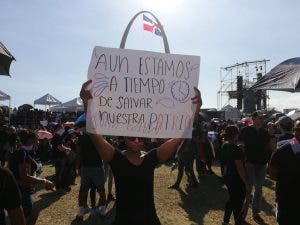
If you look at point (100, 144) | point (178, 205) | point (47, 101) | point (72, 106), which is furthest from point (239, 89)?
point (100, 144)

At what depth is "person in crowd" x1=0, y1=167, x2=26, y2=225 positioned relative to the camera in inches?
140

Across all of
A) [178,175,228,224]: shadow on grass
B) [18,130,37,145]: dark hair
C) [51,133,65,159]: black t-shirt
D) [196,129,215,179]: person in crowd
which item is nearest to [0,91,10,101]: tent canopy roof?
[51,133,65,159]: black t-shirt

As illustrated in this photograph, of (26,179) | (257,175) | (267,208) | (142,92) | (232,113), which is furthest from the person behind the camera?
(232,113)

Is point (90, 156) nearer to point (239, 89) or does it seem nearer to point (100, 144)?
point (100, 144)

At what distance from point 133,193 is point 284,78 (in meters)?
5.61

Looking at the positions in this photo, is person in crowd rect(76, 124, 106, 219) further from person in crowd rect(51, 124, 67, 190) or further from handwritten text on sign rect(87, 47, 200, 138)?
handwritten text on sign rect(87, 47, 200, 138)

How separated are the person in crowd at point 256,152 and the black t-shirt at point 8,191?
5817 millimetres

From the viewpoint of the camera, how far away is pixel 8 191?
3.57m

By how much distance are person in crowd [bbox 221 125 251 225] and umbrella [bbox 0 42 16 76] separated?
11.8ft

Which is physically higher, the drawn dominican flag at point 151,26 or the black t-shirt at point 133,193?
the drawn dominican flag at point 151,26

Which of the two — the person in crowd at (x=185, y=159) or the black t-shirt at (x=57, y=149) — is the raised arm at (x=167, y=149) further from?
the black t-shirt at (x=57, y=149)

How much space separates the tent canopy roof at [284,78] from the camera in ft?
27.5

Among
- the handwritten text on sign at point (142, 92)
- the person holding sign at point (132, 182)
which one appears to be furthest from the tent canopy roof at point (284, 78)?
the person holding sign at point (132, 182)

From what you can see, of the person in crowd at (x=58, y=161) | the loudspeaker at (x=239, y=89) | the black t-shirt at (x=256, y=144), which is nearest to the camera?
the black t-shirt at (x=256, y=144)
